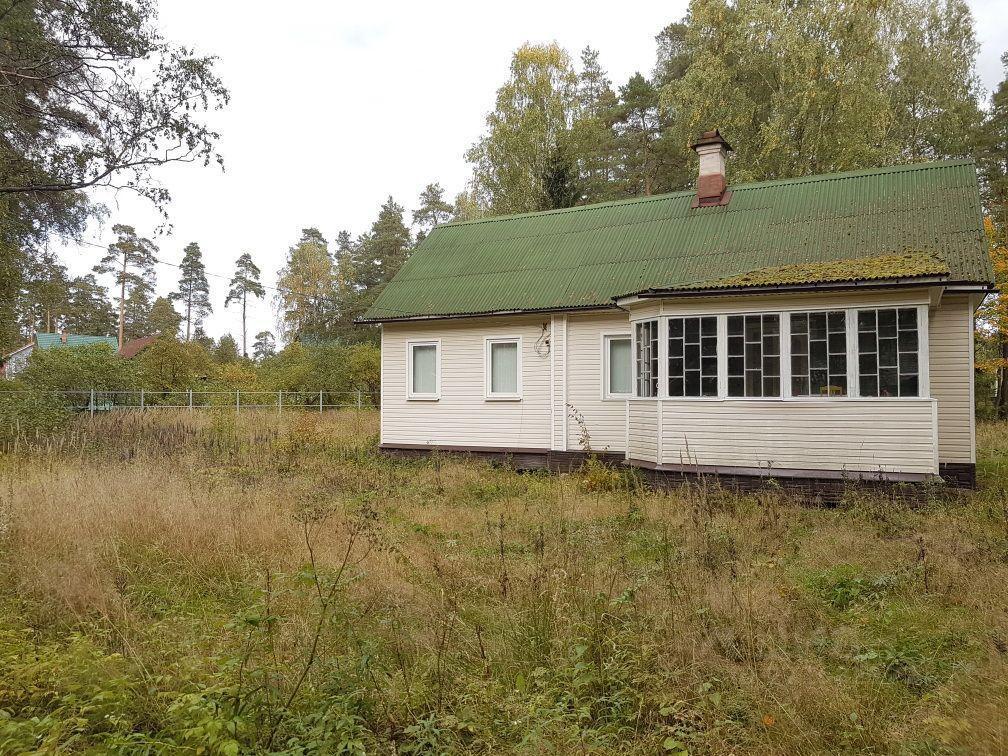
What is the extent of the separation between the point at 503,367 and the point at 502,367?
24 millimetres

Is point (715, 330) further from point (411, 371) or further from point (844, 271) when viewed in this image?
point (411, 371)

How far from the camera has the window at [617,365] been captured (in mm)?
12852

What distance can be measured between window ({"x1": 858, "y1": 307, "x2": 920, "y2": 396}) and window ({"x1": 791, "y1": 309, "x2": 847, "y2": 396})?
0.87 ft

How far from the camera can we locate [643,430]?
11.2 metres

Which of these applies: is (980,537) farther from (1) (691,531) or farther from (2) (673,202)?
(2) (673,202)

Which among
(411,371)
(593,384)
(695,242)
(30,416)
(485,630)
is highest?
(695,242)

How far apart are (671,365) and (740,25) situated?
16389 millimetres

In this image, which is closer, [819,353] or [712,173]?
[819,353]

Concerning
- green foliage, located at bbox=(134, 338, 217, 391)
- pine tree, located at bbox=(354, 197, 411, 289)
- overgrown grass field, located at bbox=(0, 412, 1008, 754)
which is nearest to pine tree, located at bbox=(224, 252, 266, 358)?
pine tree, located at bbox=(354, 197, 411, 289)

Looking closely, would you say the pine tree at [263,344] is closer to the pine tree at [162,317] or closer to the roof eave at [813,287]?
the pine tree at [162,317]

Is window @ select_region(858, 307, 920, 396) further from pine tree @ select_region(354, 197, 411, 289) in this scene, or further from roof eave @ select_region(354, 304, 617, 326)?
pine tree @ select_region(354, 197, 411, 289)

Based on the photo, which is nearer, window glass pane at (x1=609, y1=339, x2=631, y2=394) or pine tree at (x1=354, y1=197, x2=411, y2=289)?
window glass pane at (x1=609, y1=339, x2=631, y2=394)

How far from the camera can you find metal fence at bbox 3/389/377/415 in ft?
67.5

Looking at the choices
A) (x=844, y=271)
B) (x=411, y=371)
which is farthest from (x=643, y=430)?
(x=411, y=371)
